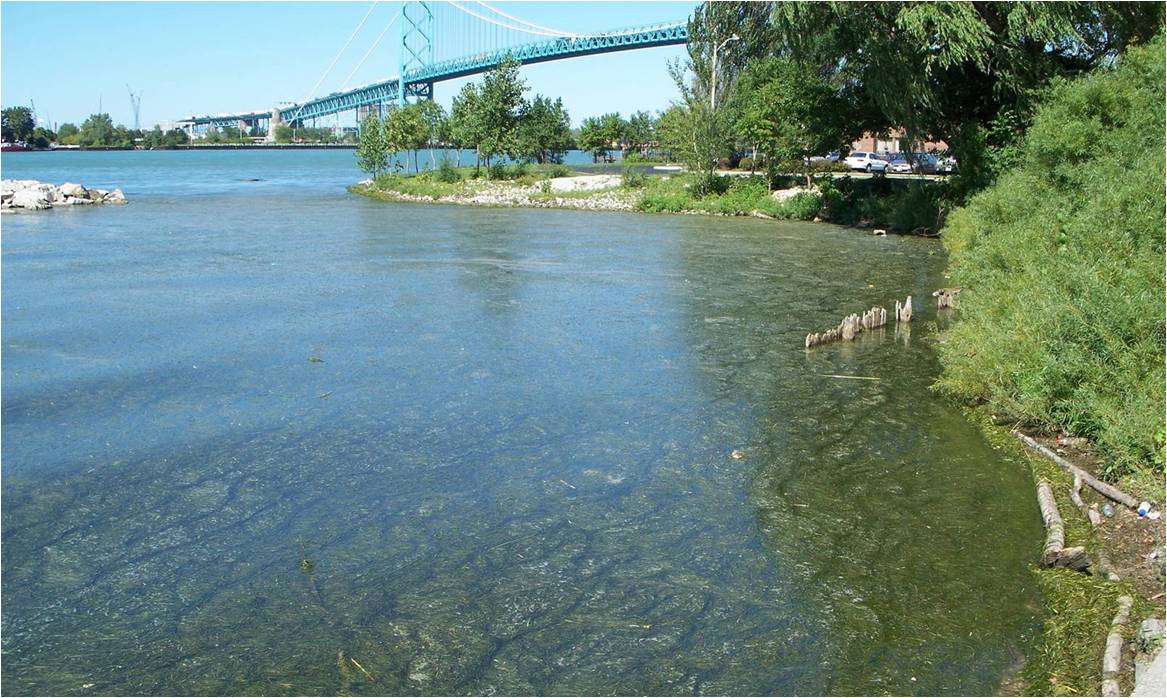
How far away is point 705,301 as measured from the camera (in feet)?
63.2

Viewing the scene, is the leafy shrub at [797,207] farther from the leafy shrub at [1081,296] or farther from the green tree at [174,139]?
the green tree at [174,139]

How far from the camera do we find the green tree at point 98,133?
536ft

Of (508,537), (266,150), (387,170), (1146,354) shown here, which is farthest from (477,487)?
(266,150)

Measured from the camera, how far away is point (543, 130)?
61219 millimetres

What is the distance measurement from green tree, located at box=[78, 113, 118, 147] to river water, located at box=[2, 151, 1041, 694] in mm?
163938

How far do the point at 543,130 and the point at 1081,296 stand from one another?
53.0 metres

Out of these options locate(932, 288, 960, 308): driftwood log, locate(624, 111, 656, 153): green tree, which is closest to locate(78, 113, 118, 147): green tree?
locate(624, 111, 656, 153): green tree

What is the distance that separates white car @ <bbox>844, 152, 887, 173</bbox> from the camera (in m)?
54.8

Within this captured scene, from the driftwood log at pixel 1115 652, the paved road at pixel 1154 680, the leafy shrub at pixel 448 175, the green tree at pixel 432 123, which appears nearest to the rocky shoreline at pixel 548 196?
the leafy shrub at pixel 448 175

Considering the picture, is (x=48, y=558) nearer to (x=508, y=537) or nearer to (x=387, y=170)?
(x=508, y=537)

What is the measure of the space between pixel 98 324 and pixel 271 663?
12.3 m

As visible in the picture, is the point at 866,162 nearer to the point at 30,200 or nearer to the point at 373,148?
the point at 373,148

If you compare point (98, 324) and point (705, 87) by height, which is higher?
point (705, 87)

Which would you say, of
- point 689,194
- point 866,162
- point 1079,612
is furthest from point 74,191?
point 1079,612
